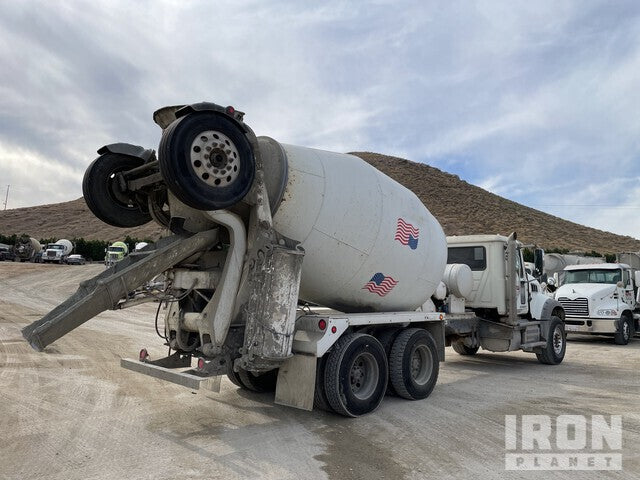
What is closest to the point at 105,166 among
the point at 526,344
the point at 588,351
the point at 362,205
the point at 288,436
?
→ the point at 362,205

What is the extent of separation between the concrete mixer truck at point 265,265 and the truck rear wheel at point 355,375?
0.02m

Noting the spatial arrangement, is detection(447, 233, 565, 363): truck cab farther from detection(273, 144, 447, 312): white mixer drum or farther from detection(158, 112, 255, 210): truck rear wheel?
detection(158, 112, 255, 210): truck rear wheel

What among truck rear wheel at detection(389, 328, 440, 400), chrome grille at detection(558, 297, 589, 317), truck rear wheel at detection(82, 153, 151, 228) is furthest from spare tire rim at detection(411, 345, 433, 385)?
chrome grille at detection(558, 297, 589, 317)

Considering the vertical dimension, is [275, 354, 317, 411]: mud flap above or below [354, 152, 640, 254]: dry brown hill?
below

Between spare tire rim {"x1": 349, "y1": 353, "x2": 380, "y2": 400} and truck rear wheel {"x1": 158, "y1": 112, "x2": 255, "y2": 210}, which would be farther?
spare tire rim {"x1": 349, "y1": 353, "x2": 380, "y2": 400}

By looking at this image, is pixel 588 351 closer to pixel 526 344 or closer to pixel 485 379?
pixel 526 344

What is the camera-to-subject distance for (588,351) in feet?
45.5

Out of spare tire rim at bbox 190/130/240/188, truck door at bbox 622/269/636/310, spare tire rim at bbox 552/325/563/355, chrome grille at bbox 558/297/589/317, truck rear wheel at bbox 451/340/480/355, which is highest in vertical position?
spare tire rim at bbox 190/130/240/188

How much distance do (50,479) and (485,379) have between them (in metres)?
7.45

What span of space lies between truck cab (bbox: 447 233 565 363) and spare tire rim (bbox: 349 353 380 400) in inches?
131

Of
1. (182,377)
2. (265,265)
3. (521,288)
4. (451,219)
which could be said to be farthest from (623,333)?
(451,219)

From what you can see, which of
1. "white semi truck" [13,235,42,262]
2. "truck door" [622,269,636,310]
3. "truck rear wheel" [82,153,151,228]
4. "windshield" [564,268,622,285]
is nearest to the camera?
"truck rear wheel" [82,153,151,228]

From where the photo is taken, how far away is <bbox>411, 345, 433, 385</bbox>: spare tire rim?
7633 mm

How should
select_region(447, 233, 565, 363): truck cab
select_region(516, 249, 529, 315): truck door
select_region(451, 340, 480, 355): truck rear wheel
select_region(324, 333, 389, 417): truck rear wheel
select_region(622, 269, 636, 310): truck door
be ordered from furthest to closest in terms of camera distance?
select_region(622, 269, 636, 310): truck door < select_region(451, 340, 480, 355): truck rear wheel < select_region(516, 249, 529, 315): truck door < select_region(447, 233, 565, 363): truck cab < select_region(324, 333, 389, 417): truck rear wheel
